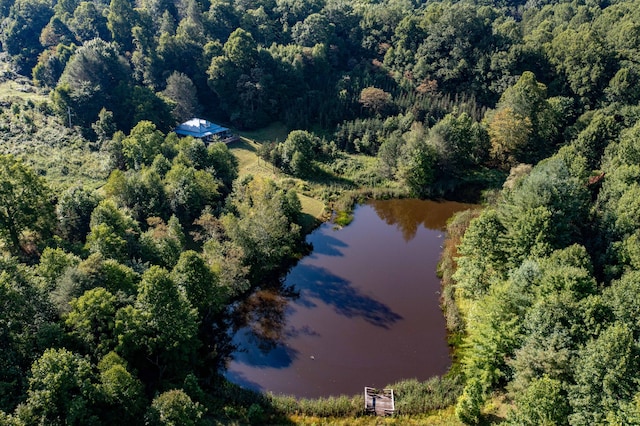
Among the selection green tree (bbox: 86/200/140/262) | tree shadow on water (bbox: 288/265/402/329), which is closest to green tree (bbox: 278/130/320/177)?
tree shadow on water (bbox: 288/265/402/329)

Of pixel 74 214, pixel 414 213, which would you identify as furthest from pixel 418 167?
pixel 74 214

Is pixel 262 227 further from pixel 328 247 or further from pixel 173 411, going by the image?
pixel 173 411

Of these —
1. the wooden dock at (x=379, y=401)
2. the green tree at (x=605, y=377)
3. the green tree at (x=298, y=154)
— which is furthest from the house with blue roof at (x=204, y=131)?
the green tree at (x=605, y=377)

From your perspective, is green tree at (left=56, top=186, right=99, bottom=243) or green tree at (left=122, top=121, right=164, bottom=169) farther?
green tree at (left=122, top=121, right=164, bottom=169)

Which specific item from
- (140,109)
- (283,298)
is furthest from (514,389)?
(140,109)

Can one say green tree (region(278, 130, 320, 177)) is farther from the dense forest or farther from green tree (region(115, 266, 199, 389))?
green tree (region(115, 266, 199, 389))

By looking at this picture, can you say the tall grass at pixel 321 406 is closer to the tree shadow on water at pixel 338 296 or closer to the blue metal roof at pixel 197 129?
the tree shadow on water at pixel 338 296
